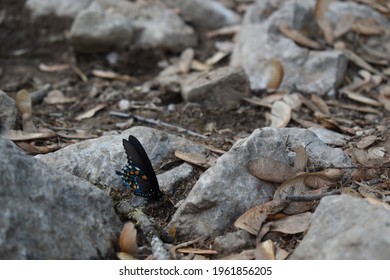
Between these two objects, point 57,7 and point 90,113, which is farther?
point 57,7

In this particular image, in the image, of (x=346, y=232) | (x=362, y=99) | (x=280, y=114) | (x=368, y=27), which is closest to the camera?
(x=346, y=232)

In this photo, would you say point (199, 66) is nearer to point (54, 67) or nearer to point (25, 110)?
point (54, 67)

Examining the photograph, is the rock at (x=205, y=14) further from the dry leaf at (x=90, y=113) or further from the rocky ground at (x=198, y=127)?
the dry leaf at (x=90, y=113)

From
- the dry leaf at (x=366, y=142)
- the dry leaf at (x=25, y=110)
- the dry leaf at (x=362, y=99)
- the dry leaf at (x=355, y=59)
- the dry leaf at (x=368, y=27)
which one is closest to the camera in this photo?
the dry leaf at (x=366, y=142)

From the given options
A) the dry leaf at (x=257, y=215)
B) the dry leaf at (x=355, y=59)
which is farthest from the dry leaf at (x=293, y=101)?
the dry leaf at (x=257, y=215)

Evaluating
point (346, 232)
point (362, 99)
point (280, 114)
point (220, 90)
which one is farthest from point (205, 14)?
point (346, 232)

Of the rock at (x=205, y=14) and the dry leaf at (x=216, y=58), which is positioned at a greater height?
the rock at (x=205, y=14)
